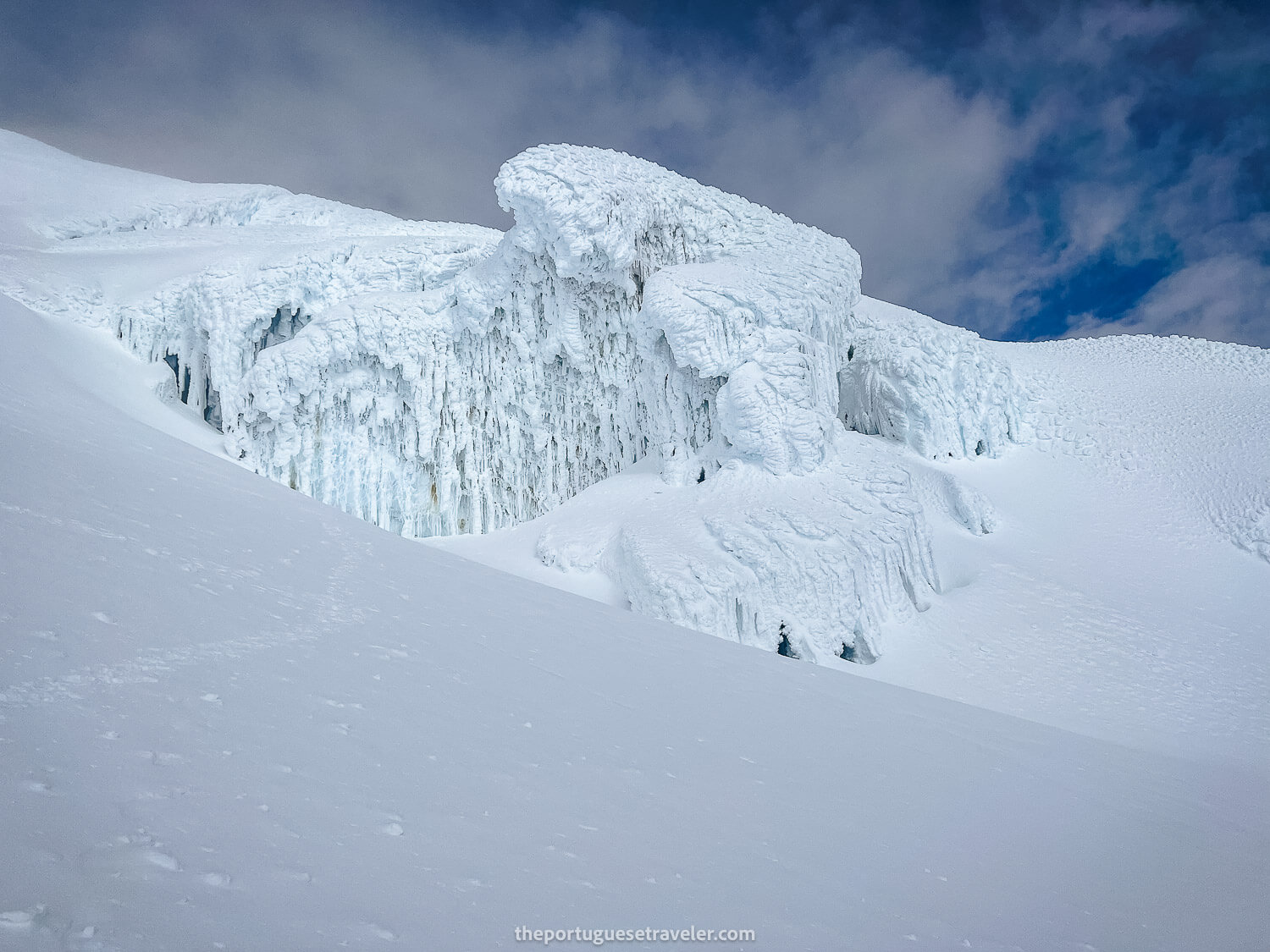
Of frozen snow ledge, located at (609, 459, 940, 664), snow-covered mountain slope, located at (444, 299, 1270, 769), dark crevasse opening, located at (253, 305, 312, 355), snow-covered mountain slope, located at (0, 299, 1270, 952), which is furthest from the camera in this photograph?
dark crevasse opening, located at (253, 305, 312, 355)

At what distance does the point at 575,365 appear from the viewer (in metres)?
18.2

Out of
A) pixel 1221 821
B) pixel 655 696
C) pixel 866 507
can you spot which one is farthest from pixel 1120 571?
pixel 655 696

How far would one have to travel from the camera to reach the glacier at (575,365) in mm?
15008

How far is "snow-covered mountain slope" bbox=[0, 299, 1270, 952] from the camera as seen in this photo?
5.27 ft

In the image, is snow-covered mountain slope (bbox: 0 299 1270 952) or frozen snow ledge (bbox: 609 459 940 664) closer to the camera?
snow-covered mountain slope (bbox: 0 299 1270 952)

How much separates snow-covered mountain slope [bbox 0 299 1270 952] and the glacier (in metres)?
9.49

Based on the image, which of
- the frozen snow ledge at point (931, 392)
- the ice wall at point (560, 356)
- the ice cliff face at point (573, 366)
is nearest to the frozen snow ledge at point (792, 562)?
the ice wall at point (560, 356)

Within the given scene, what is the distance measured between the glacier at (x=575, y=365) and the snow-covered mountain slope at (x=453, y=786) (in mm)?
9489

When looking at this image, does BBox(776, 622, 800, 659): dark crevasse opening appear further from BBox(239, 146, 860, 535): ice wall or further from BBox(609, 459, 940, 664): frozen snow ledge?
BBox(239, 146, 860, 535): ice wall

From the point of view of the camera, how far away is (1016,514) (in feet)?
54.8

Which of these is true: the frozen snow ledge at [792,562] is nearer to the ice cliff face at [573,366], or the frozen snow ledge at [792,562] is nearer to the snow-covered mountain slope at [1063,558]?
the snow-covered mountain slope at [1063,558]

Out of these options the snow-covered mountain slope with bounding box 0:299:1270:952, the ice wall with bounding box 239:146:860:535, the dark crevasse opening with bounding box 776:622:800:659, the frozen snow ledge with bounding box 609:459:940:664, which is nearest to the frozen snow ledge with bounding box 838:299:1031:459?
the ice wall with bounding box 239:146:860:535

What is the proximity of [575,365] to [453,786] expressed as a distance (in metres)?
16.4

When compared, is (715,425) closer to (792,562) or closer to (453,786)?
(792,562)
